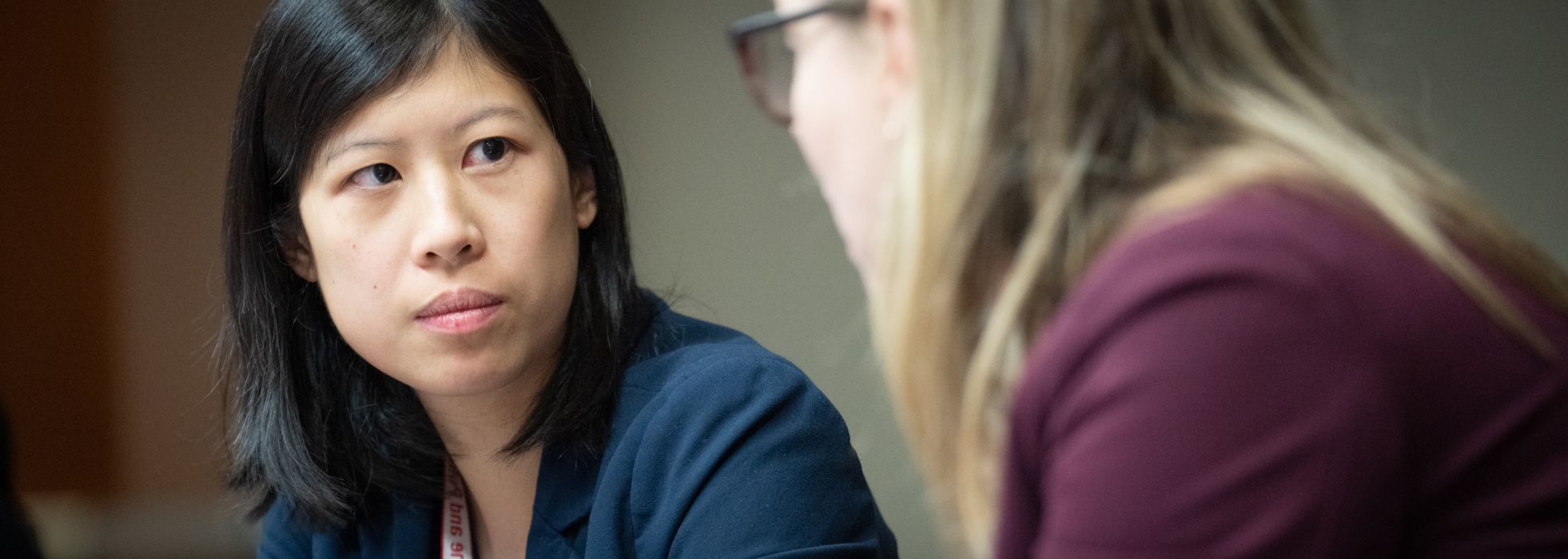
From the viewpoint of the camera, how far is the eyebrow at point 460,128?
1.37 metres

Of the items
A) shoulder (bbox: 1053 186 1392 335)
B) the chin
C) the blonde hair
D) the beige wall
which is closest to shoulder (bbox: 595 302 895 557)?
the chin

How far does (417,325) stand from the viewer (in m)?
1.40

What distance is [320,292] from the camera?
1638mm

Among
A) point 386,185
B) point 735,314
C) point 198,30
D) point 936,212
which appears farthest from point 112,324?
point 936,212

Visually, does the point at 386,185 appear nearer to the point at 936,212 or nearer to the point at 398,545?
the point at 398,545

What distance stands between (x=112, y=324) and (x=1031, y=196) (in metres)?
3.57

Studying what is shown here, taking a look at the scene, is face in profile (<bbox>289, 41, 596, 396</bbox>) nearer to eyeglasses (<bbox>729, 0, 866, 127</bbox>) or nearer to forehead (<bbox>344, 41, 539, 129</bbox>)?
forehead (<bbox>344, 41, 539, 129</bbox>)

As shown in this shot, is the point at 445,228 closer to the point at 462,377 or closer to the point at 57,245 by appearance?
the point at 462,377

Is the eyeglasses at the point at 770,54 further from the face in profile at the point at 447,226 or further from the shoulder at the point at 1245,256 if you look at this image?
the face in profile at the point at 447,226

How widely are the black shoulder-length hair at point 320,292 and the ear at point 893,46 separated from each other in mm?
679

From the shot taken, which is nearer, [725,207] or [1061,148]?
[1061,148]

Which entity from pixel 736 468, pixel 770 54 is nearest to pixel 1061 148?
pixel 770 54

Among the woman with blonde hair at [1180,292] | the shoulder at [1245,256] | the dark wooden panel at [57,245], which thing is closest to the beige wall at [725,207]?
the dark wooden panel at [57,245]

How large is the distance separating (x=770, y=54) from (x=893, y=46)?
101 mm
